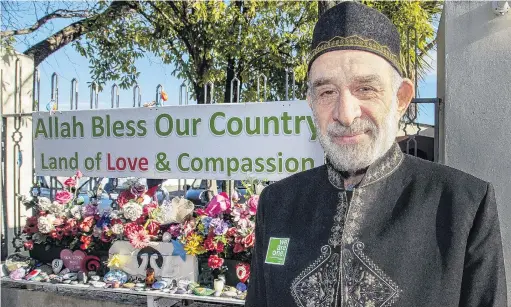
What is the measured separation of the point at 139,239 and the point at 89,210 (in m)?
0.64

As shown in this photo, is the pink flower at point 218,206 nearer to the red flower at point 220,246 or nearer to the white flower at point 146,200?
the red flower at point 220,246

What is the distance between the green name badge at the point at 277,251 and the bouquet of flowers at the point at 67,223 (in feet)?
7.92

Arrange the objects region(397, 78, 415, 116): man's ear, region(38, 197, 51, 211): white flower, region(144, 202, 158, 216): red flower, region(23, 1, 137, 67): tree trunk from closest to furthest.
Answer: region(397, 78, 415, 116): man's ear < region(144, 202, 158, 216): red flower < region(38, 197, 51, 211): white flower < region(23, 1, 137, 67): tree trunk

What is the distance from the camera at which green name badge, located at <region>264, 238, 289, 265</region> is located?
4.81ft

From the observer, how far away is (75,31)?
25.4ft

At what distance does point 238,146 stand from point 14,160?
2.26 metres

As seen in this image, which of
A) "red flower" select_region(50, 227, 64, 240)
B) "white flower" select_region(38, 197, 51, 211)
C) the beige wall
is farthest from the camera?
the beige wall

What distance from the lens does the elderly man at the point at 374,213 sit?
125 cm

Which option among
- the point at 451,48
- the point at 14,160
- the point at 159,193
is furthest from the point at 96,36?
the point at 451,48

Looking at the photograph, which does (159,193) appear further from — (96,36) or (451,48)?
(96,36)

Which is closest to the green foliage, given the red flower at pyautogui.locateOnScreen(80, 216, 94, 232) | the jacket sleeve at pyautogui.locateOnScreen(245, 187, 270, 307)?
the red flower at pyautogui.locateOnScreen(80, 216, 94, 232)

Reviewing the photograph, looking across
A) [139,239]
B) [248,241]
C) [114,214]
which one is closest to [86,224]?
[114,214]

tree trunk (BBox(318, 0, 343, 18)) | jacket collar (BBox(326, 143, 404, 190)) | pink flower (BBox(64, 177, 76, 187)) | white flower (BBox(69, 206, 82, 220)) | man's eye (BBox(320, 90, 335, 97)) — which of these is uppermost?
tree trunk (BBox(318, 0, 343, 18))

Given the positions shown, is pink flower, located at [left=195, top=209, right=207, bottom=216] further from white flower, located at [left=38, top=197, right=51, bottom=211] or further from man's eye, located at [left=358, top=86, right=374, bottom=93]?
man's eye, located at [left=358, top=86, right=374, bottom=93]
